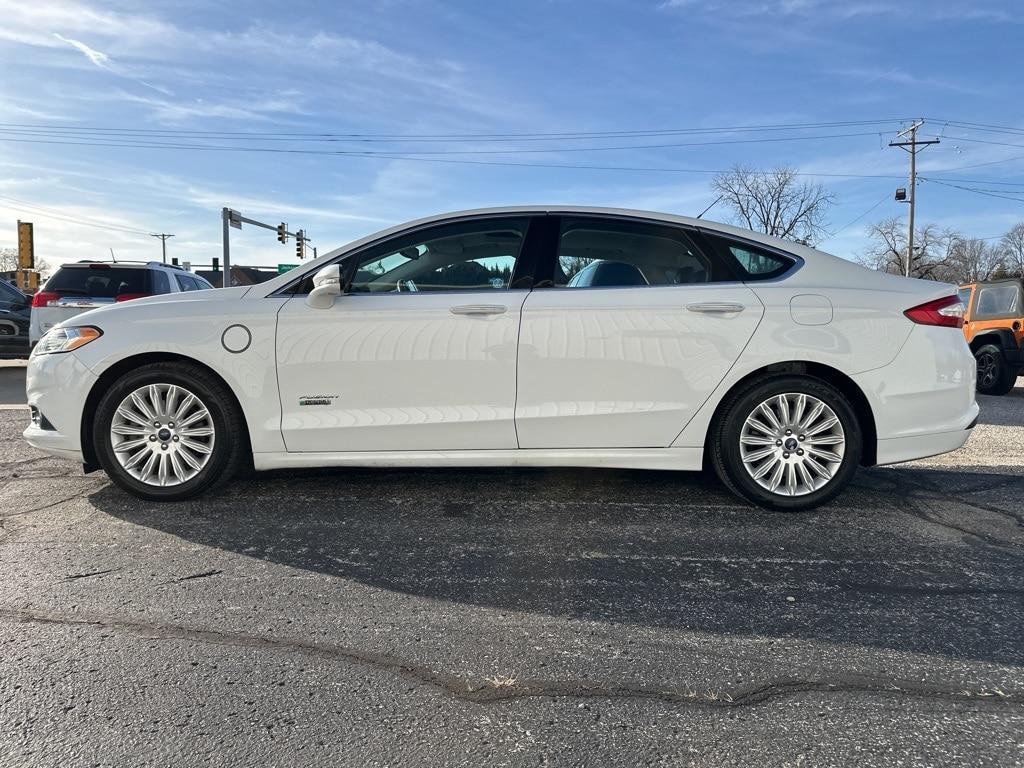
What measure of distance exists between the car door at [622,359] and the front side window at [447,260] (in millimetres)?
312

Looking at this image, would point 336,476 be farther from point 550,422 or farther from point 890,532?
point 890,532

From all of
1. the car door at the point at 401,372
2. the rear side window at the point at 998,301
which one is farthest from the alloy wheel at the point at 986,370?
the car door at the point at 401,372

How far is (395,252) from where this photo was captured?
155 inches

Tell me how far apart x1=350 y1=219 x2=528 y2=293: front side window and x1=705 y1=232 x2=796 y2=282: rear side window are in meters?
1.15

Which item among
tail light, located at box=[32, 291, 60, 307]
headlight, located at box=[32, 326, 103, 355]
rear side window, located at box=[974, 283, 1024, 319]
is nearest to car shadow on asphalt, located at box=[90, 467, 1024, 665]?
headlight, located at box=[32, 326, 103, 355]

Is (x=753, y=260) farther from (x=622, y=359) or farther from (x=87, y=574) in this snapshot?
(x=87, y=574)

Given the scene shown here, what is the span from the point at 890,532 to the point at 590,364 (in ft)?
5.74

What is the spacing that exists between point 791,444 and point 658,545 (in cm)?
104

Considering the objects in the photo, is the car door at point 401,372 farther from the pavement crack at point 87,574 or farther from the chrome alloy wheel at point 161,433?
the pavement crack at point 87,574

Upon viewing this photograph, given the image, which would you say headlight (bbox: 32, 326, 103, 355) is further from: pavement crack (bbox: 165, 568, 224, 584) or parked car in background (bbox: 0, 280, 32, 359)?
parked car in background (bbox: 0, 280, 32, 359)

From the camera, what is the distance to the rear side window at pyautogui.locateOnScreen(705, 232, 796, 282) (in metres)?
3.85

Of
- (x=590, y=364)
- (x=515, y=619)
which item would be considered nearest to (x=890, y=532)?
(x=590, y=364)

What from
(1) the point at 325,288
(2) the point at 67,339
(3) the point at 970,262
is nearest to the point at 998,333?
(1) the point at 325,288

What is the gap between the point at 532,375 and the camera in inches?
146
